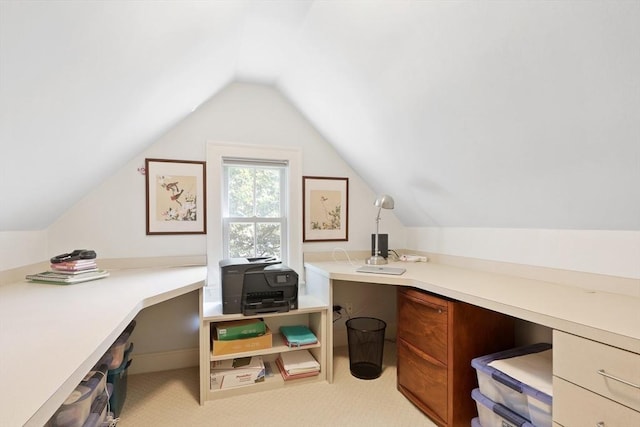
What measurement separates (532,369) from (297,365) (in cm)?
146

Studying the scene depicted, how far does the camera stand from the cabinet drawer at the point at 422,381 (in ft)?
5.74

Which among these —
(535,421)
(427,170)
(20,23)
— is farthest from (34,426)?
(427,170)

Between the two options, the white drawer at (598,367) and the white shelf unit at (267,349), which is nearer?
the white drawer at (598,367)

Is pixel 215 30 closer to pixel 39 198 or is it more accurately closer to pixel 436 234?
pixel 39 198

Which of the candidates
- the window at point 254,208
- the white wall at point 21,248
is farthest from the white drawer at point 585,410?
the white wall at point 21,248

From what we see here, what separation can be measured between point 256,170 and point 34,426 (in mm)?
2390

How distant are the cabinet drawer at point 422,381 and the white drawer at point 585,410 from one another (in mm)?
635

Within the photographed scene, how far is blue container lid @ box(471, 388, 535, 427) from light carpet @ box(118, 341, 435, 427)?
0.41 metres

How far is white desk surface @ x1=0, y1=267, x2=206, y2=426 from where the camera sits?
0.68m

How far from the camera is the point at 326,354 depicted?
7.45ft

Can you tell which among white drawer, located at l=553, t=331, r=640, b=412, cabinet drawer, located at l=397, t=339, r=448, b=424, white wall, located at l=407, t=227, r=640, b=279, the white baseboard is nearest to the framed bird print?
the white baseboard

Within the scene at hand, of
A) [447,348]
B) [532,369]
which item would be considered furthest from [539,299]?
[447,348]

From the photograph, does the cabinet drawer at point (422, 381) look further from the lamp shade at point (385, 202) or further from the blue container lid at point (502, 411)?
the lamp shade at point (385, 202)

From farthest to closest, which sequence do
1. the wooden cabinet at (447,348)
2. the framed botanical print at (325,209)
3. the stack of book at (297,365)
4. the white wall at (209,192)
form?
the framed botanical print at (325,209)
the white wall at (209,192)
the stack of book at (297,365)
the wooden cabinet at (447,348)
